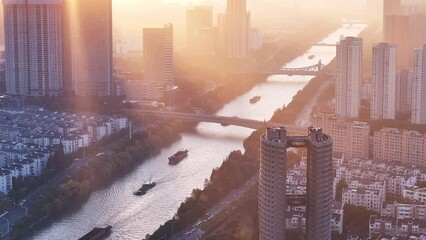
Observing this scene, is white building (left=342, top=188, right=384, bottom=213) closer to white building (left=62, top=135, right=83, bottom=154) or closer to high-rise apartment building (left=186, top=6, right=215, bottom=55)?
white building (left=62, top=135, right=83, bottom=154)

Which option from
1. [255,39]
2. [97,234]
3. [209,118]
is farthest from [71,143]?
[255,39]

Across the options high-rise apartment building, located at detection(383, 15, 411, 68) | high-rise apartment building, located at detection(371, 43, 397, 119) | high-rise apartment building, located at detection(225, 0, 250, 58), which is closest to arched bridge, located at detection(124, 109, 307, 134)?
high-rise apartment building, located at detection(371, 43, 397, 119)

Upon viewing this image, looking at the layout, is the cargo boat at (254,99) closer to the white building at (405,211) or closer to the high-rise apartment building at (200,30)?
the high-rise apartment building at (200,30)

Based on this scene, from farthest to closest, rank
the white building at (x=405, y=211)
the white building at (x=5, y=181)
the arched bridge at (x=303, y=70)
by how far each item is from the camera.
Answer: the arched bridge at (x=303, y=70) → the white building at (x=5, y=181) → the white building at (x=405, y=211)

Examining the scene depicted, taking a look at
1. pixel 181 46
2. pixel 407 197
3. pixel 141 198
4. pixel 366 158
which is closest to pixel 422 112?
pixel 366 158

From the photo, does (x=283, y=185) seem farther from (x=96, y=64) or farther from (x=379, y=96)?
(x=96, y=64)

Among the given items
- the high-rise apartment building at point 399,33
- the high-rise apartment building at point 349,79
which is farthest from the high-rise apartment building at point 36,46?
the high-rise apartment building at point 399,33
